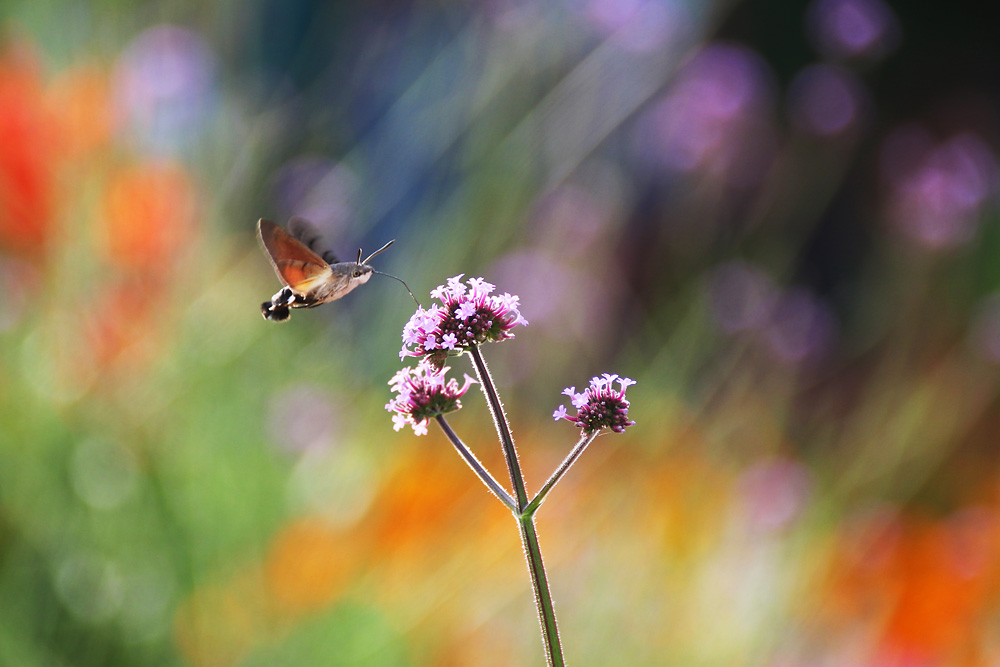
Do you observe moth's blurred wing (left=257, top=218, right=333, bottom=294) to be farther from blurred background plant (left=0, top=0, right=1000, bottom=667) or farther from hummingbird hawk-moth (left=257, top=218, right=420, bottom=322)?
blurred background plant (left=0, top=0, right=1000, bottom=667)

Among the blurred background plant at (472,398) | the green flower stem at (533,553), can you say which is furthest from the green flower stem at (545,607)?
the blurred background plant at (472,398)

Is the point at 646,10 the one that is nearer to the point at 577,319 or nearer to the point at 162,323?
the point at 577,319

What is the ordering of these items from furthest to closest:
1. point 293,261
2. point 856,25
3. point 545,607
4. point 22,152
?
1. point 22,152
2. point 856,25
3. point 293,261
4. point 545,607

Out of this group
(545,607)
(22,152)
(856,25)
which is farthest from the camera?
(22,152)

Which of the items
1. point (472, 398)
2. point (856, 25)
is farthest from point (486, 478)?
point (856, 25)

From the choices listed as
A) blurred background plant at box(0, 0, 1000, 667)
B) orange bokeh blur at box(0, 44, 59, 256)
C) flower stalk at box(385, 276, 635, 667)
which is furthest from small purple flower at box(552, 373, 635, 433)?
orange bokeh blur at box(0, 44, 59, 256)

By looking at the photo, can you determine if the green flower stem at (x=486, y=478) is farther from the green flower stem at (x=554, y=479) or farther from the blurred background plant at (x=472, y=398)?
the blurred background plant at (x=472, y=398)

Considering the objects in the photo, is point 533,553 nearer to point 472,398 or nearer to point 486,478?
point 486,478
